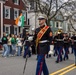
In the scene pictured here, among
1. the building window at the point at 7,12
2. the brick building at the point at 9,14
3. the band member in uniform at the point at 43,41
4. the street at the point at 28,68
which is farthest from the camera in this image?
the building window at the point at 7,12

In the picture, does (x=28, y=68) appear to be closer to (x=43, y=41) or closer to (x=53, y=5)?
(x=43, y=41)

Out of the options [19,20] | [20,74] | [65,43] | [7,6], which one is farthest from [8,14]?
[20,74]

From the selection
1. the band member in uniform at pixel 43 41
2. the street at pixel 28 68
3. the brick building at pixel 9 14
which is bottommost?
the street at pixel 28 68

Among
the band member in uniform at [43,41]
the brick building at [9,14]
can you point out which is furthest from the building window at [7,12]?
the band member in uniform at [43,41]

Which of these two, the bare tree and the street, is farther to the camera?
the bare tree

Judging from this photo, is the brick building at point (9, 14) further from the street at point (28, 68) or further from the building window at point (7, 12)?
the street at point (28, 68)

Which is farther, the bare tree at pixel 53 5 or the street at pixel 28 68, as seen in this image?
the bare tree at pixel 53 5

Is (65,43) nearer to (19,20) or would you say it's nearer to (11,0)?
(19,20)

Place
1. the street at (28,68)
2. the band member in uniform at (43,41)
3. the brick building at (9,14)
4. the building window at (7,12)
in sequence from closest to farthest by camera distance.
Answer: the band member in uniform at (43,41)
the street at (28,68)
the brick building at (9,14)
the building window at (7,12)

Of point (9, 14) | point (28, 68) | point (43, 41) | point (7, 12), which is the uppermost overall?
point (7, 12)

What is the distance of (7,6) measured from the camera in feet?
136

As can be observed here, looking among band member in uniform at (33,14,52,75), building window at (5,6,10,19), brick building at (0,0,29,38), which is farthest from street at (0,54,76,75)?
building window at (5,6,10,19)

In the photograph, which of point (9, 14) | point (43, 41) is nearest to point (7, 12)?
point (9, 14)

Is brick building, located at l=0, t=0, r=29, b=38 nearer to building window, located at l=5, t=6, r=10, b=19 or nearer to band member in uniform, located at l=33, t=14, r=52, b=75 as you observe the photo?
building window, located at l=5, t=6, r=10, b=19
